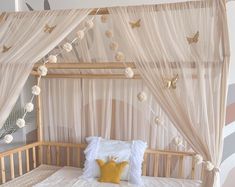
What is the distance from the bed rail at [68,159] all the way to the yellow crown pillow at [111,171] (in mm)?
391

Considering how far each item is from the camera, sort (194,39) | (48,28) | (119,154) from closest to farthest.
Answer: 1. (194,39)
2. (48,28)
3. (119,154)

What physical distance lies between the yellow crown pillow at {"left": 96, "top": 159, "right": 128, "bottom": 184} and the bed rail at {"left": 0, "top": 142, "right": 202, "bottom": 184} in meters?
0.39

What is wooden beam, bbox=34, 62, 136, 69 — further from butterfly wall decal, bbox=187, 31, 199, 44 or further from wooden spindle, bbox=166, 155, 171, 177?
wooden spindle, bbox=166, 155, 171, 177

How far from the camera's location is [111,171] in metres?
2.96

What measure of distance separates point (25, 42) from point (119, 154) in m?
1.49

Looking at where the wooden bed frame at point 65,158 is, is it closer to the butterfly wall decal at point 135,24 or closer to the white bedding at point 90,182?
the white bedding at point 90,182

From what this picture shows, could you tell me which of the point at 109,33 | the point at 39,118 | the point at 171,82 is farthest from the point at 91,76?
the point at 171,82

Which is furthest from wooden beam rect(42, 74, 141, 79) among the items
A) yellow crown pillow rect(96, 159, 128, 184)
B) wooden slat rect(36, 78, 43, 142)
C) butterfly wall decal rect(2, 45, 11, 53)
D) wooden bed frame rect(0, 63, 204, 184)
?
butterfly wall decal rect(2, 45, 11, 53)

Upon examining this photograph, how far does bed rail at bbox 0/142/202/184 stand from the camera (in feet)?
10.3

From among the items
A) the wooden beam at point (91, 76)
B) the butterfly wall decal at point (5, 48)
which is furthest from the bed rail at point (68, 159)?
the butterfly wall decal at point (5, 48)

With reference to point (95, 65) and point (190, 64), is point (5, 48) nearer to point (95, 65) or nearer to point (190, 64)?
point (95, 65)

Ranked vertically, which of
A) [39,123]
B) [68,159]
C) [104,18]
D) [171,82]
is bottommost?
[68,159]

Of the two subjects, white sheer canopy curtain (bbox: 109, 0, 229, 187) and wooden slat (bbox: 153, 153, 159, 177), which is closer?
white sheer canopy curtain (bbox: 109, 0, 229, 187)

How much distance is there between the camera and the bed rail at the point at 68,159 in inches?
124
